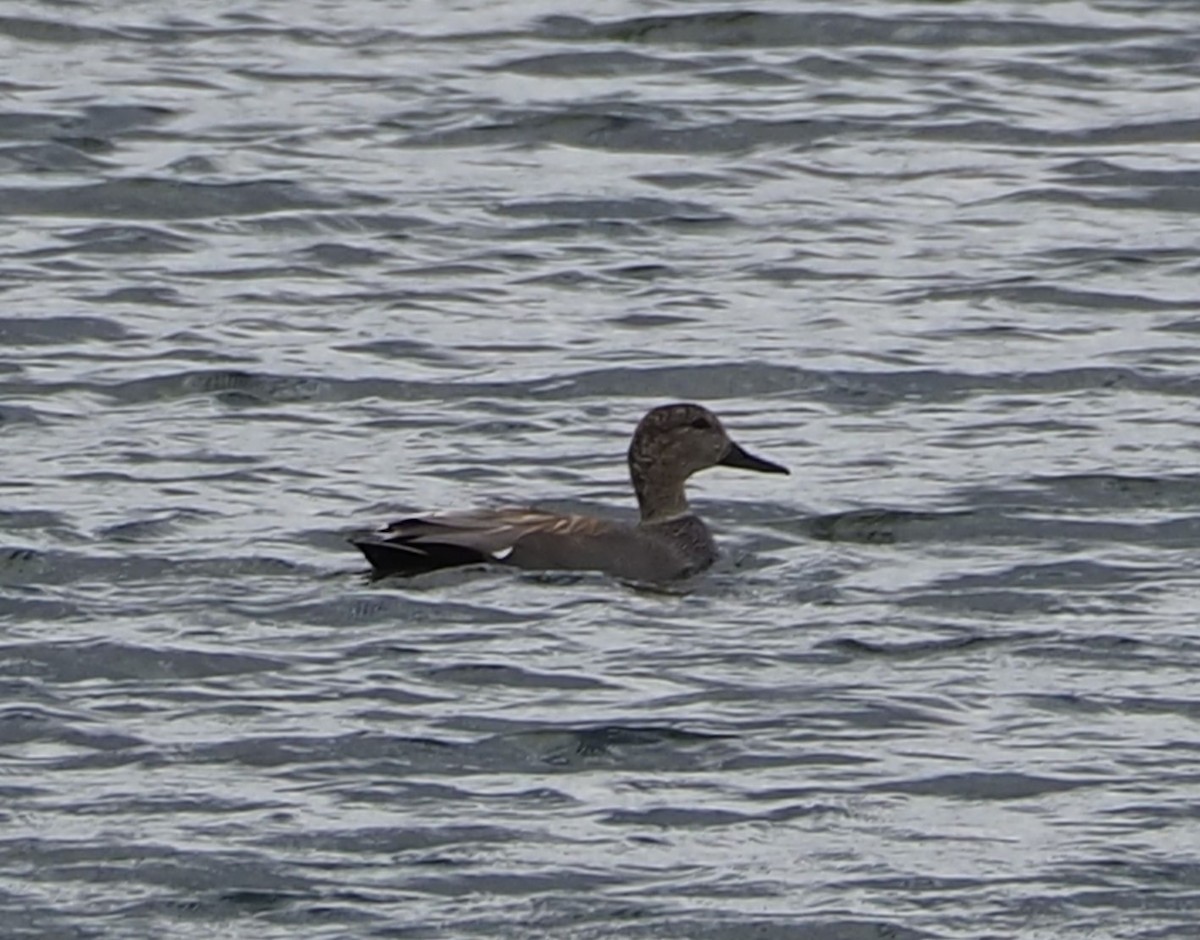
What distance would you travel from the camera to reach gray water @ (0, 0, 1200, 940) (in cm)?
1020

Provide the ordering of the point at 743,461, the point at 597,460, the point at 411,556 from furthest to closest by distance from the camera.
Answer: the point at 597,460
the point at 743,461
the point at 411,556

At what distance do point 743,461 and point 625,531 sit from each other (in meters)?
0.71

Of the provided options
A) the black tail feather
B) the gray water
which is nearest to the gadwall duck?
the black tail feather

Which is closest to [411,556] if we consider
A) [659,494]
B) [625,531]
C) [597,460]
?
[625,531]

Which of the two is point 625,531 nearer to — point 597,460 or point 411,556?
point 411,556

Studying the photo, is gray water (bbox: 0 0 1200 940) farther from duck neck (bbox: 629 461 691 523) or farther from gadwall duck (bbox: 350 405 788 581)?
duck neck (bbox: 629 461 691 523)

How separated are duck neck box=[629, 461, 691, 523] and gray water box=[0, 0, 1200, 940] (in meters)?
0.23

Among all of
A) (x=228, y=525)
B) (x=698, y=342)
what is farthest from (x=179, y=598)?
(x=698, y=342)

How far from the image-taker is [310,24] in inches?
882

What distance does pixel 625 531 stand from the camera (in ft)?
44.8

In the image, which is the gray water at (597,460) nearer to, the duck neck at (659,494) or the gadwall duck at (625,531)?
the gadwall duck at (625,531)

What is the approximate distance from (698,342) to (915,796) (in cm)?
584

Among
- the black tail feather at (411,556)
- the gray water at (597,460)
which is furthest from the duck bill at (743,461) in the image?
the black tail feather at (411,556)

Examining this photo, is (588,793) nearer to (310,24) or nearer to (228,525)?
(228,525)
